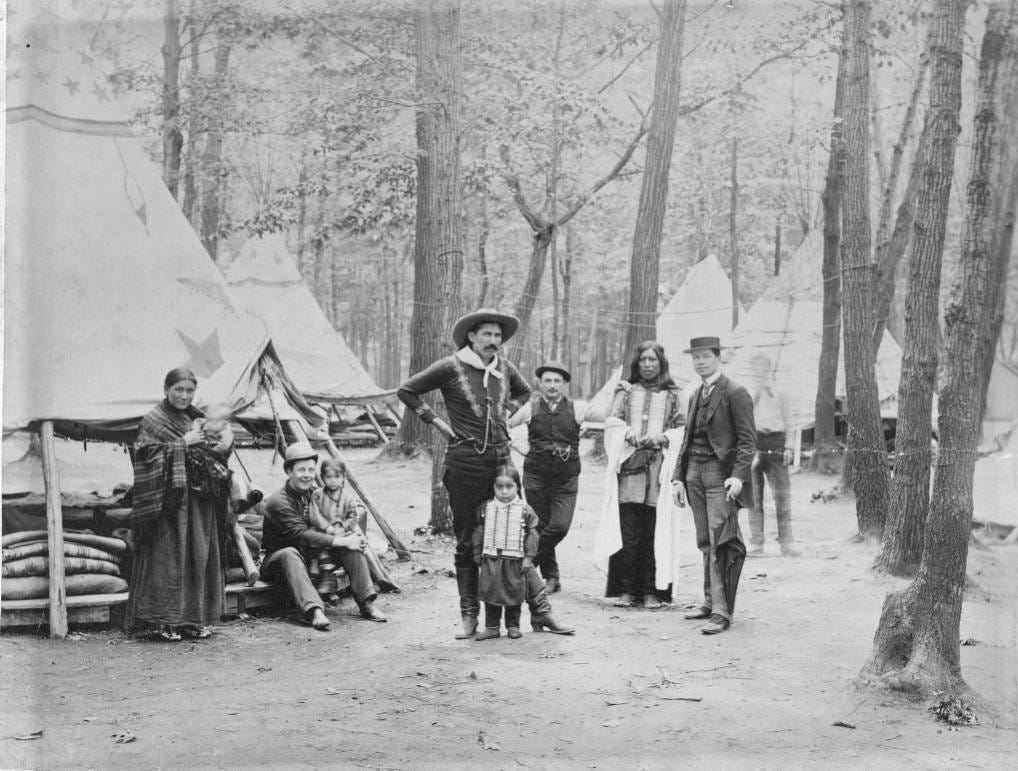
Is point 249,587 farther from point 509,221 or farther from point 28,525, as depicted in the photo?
point 509,221

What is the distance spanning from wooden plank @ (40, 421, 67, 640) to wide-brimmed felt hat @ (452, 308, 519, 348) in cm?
209

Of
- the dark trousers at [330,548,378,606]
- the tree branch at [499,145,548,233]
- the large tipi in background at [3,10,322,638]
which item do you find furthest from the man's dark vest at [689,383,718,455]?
the tree branch at [499,145,548,233]

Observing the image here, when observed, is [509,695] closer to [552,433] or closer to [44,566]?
[552,433]

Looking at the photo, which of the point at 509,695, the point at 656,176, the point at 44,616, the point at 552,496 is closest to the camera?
the point at 509,695

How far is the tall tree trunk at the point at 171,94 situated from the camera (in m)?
9.54

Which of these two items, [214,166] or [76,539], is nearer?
[76,539]

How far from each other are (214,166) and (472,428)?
8461mm

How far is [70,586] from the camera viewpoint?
4957 mm

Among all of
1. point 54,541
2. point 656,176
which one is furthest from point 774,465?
point 54,541

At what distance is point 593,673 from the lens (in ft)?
14.4

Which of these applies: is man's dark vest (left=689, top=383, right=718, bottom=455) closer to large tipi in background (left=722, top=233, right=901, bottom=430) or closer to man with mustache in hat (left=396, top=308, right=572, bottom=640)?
man with mustache in hat (left=396, top=308, right=572, bottom=640)

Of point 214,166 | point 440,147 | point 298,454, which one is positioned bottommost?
point 298,454

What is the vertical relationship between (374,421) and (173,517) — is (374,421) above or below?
below

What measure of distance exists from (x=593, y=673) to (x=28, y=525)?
3.32 metres
